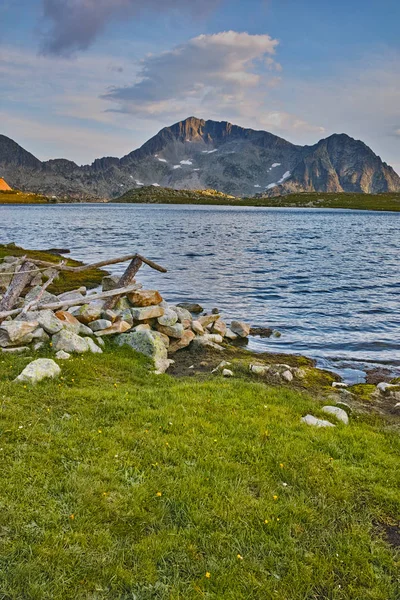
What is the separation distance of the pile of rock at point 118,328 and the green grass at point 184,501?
3.95 metres

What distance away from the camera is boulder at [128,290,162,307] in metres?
22.4

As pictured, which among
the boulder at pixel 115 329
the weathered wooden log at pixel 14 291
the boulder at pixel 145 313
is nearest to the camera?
the boulder at pixel 115 329

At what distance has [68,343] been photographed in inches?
603

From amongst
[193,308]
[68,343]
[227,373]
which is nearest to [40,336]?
[68,343]

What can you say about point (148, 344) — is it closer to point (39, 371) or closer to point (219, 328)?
point (39, 371)

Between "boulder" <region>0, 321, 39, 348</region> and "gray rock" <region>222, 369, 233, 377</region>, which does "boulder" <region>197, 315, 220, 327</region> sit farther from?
"boulder" <region>0, 321, 39, 348</region>

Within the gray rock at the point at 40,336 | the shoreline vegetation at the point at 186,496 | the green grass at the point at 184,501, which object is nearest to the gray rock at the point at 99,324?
the gray rock at the point at 40,336

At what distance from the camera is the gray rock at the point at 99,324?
1875 centimetres

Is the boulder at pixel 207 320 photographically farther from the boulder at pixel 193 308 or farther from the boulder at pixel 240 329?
the boulder at pixel 193 308

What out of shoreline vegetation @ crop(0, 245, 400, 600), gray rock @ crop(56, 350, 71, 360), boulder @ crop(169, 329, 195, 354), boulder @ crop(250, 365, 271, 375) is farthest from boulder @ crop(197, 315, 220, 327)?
shoreline vegetation @ crop(0, 245, 400, 600)

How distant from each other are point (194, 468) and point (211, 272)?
39.9m

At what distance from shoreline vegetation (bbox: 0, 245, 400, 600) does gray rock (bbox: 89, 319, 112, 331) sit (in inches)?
205

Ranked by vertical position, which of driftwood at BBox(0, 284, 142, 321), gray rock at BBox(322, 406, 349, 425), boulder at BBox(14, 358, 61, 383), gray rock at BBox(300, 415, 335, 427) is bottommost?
gray rock at BBox(322, 406, 349, 425)

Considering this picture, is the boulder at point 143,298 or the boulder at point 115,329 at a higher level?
the boulder at point 143,298
